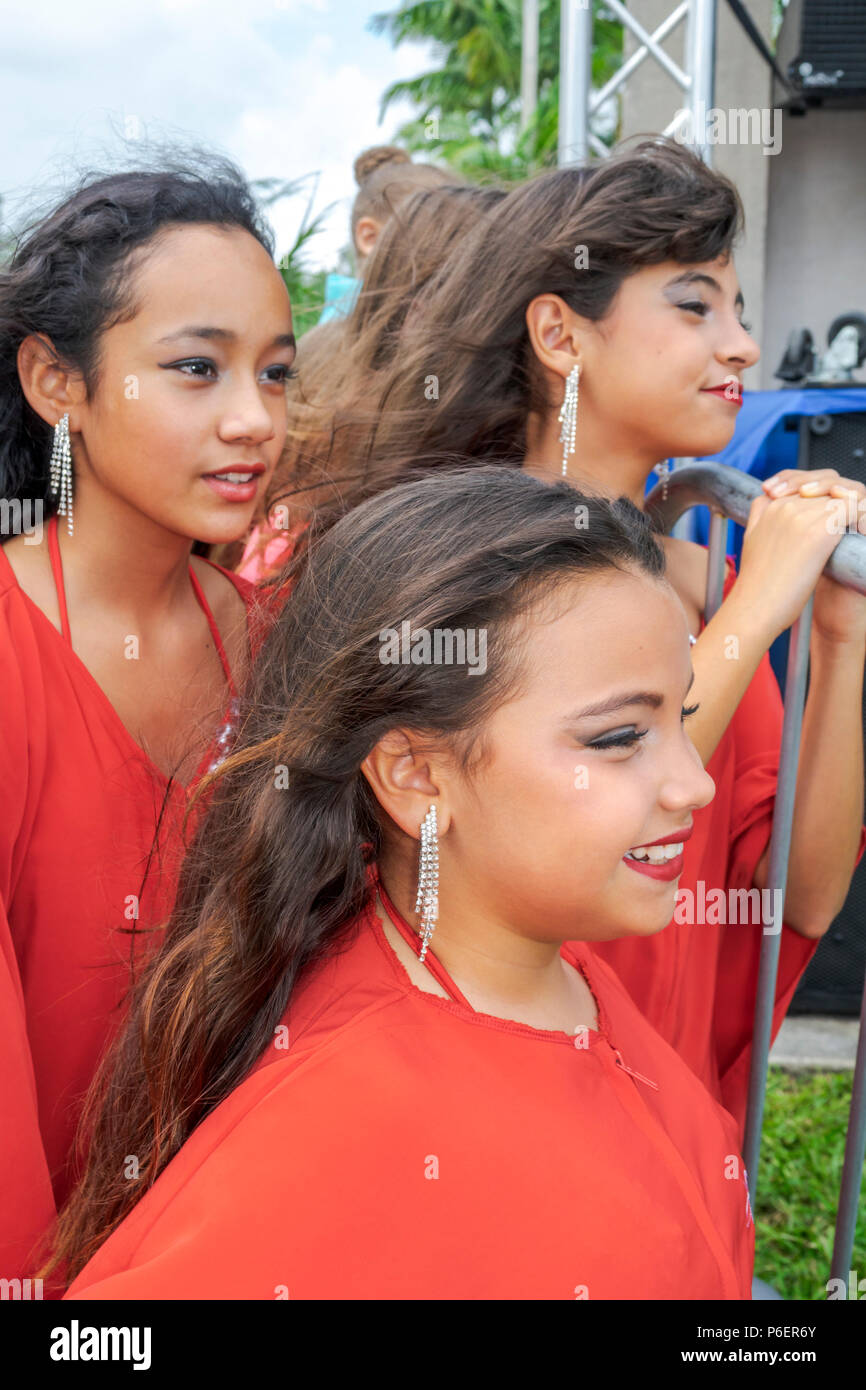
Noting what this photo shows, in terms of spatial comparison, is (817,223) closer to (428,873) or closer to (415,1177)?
(428,873)

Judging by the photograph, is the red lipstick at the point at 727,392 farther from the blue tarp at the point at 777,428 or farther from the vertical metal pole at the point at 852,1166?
the blue tarp at the point at 777,428

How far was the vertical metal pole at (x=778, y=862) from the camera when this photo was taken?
1569mm

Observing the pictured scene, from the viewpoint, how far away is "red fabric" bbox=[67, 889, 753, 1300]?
1006 mm

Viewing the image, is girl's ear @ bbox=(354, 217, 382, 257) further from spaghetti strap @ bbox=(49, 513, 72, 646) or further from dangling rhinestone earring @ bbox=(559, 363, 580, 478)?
spaghetti strap @ bbox=(49, 513, 72, 646)

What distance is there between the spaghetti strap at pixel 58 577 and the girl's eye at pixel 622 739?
0.71 m

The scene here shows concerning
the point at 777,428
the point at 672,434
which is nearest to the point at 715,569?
the point at 672,434

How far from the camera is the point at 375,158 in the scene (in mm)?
4328

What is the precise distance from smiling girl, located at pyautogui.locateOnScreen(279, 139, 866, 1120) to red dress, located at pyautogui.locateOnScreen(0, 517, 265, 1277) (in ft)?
1.82

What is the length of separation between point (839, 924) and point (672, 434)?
2.06m

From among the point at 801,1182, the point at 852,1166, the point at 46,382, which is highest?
the point at 46,382

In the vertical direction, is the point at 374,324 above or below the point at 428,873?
above

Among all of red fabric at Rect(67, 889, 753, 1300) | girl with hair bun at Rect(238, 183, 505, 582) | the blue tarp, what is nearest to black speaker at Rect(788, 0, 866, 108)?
the blue tarp

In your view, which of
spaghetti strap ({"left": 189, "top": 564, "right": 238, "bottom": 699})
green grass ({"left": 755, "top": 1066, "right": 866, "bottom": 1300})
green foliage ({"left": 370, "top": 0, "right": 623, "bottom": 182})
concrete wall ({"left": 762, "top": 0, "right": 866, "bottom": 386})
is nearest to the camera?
spaghetti strap ({"left": 189, "top": 564, "right": 238, "bottom": 699})

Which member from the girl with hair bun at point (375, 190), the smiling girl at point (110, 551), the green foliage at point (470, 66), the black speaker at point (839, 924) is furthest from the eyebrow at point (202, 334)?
the green foliage at point (470, 66)
